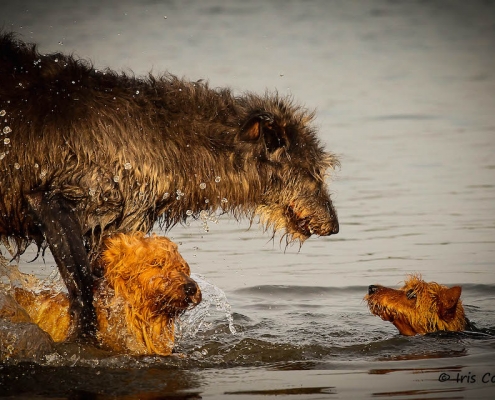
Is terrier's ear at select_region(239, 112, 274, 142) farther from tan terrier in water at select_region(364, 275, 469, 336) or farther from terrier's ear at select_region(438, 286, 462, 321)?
terrier's ear at select_region(438, 286, 462, 321)

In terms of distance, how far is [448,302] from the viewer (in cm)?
780

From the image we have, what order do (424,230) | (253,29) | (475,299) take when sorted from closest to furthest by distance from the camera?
(475,299), (424,230), (253,29)

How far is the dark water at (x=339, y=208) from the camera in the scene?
6430 mm

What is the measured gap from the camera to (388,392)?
19.7 feet

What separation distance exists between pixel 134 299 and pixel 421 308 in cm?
239

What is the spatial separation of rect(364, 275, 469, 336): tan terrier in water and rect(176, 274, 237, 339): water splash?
1176 millimetres

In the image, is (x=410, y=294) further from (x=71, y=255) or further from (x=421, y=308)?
(x=71, y=255)

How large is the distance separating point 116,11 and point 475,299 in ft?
42.8

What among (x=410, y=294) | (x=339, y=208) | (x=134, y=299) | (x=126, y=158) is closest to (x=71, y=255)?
(x=134, y=299)

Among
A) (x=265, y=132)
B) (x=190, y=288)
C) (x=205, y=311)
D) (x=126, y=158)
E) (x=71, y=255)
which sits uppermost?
(x=265, y=132)

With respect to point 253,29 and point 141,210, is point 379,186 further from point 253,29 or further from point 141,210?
point 253,29

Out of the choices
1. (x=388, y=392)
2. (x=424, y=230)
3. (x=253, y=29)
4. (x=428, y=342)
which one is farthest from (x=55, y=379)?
(x=253, y=29)

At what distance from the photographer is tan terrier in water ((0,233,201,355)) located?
21.3ft

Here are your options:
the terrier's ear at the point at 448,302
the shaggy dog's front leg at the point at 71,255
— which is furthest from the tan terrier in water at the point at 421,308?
the shaggy dog's front leg at the point at 71,255
